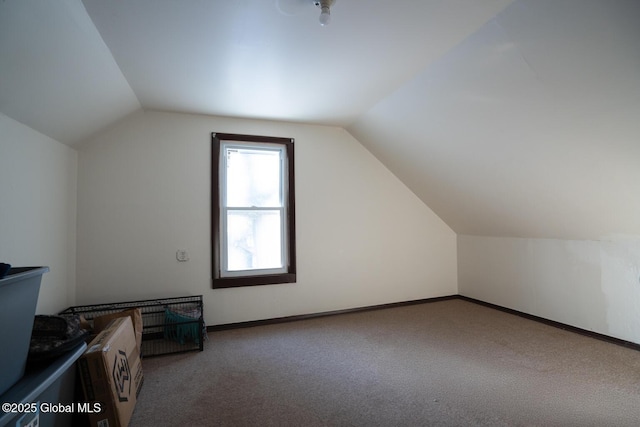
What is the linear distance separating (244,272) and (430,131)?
8.00 feet

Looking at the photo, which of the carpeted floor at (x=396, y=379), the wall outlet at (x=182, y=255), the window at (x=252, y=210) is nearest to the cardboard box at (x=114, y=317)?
the carpeted floor at (x=396, y=379)

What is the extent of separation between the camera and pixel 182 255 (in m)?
3.14

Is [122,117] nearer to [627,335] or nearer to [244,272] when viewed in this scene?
[244,272]

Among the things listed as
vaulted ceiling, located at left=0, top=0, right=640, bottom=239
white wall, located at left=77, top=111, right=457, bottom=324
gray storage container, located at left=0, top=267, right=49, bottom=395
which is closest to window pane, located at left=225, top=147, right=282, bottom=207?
white wall, located at left=77, top=111, right=457, bottom=324

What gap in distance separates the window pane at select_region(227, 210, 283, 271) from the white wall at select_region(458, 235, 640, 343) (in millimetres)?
2723

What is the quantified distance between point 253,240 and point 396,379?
205 cm

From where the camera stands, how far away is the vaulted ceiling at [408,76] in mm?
1601

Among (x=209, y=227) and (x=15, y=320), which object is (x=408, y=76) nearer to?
(x=209, y=227)

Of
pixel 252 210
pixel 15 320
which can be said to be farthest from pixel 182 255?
pixel 15 320

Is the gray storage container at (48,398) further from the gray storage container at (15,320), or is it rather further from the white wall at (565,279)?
the white wall at (565,279)

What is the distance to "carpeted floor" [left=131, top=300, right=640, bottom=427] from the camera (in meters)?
1.79

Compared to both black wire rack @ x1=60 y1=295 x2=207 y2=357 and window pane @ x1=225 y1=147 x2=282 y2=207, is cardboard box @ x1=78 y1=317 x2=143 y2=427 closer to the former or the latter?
black wire rack @ x1=60 y1=295 x2=207 y2=357

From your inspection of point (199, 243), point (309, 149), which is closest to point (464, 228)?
point (309, 149)

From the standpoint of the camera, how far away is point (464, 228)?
165 inches
